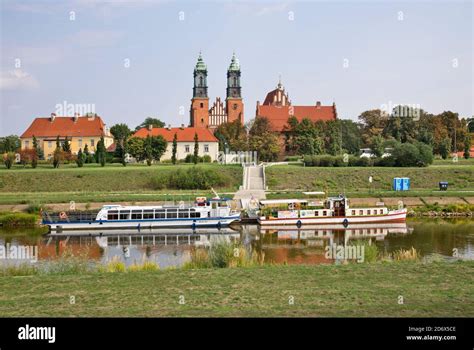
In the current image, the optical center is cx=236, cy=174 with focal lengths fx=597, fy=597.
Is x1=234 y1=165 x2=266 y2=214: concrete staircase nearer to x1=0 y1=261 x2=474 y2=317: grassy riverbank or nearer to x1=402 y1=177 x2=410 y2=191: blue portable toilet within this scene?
x1=402 y1=177 x2=410 y2=191: blue portable toilet

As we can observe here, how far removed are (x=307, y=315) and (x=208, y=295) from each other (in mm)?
2443

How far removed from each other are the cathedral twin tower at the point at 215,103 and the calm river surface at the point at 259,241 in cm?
6247

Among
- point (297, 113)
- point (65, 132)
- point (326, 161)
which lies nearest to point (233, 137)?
point (297, 113)

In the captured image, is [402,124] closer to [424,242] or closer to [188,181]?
[188,181]

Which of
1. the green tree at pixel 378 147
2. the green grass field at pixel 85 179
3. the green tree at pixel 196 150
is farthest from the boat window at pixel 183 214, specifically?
the green tree at pixel 378 147

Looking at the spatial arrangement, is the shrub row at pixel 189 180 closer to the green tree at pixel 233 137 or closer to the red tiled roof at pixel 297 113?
the green tree at pixel 233 137

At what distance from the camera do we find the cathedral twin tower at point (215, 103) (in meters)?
93.2

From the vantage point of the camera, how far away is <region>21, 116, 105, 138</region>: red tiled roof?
70875 millimetres

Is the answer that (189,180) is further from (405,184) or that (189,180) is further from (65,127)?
(65,127)

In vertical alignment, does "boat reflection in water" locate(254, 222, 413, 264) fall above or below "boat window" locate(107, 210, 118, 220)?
below

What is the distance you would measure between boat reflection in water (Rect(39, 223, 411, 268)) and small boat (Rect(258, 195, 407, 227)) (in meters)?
0.56

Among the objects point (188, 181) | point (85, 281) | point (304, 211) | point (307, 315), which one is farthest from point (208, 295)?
point (188, 181)

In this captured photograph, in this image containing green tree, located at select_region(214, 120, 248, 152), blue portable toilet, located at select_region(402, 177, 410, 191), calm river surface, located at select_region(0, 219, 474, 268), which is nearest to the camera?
calm river surface, located at select_region(0, 219, 474, 268)

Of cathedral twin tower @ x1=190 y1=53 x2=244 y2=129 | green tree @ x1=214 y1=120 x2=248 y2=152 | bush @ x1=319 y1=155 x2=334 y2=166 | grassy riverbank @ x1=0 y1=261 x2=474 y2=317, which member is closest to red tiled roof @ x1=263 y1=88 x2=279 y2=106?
cathedral twin tower @ x1=190 y1=53 x2=244 y2=129
